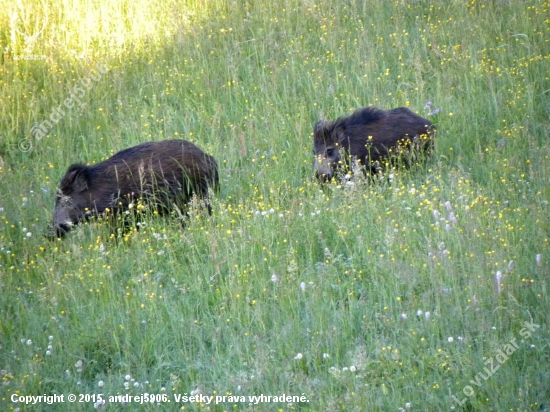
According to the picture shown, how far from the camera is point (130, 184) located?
8.32m

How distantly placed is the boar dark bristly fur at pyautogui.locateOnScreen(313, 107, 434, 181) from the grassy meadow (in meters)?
0.31

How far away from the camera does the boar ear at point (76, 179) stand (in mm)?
8352

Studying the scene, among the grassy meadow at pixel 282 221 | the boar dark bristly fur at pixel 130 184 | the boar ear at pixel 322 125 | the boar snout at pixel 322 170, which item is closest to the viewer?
the grassy meadow at pixel 282 221

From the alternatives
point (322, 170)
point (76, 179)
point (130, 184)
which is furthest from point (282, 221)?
point (76, 179)

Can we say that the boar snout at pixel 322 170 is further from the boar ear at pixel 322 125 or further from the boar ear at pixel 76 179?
the boar ear at pixel 76 179

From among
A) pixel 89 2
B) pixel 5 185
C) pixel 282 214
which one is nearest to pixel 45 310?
pixel 282 214

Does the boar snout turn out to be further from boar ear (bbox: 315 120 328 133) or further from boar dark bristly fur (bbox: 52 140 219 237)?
boar dark bristly fur (bbox: 52 140 219 237)

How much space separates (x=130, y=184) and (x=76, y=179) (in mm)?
636

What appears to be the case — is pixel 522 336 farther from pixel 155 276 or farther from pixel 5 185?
pixel 5 185

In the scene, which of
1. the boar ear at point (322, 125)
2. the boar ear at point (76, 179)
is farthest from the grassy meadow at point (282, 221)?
the boar ear at point (76, 179)

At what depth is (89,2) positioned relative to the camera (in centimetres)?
1300

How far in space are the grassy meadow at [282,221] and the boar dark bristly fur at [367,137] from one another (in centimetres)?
31

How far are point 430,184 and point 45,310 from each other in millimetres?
4151

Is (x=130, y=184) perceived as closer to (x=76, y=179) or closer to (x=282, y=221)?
(x=76, y=179)
